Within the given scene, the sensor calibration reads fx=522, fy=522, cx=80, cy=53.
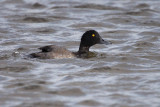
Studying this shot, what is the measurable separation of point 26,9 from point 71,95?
1132 centimetres

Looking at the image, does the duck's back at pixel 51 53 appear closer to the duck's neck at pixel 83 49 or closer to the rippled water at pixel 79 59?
the rippled water at pixel 79 59

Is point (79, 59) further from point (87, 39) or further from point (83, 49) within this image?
point (87, 39)

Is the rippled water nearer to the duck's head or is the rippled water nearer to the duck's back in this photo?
the duck's back

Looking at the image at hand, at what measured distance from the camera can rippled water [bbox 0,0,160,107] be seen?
9391 mm

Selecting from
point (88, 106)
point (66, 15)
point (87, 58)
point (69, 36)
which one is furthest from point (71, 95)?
point (66, 15)

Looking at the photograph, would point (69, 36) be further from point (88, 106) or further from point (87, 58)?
point (88, 106)

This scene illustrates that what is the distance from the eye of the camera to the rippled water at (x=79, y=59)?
30.8ft

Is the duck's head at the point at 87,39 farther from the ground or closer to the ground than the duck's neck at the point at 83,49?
farther from the ground

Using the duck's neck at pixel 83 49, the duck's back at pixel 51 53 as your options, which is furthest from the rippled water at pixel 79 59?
the duck's neck at pixel 83 49

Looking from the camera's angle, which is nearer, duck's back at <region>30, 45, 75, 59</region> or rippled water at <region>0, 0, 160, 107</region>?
rippled water at <region>0, 0, 160, 107</region>

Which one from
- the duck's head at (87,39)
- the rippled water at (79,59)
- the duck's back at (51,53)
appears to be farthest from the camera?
the duck's head at (87,39)

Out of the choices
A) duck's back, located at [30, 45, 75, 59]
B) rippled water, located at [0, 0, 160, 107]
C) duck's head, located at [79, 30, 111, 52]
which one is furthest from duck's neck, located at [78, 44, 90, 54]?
duck's back, located at [30, 45, 75, 59]

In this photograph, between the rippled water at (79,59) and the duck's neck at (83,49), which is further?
the duck's neck at (83,49)

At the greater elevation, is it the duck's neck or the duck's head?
the duck's head
